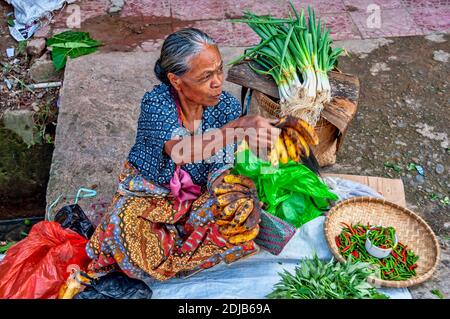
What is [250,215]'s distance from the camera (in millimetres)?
2479

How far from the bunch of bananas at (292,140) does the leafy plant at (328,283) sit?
→ 0.54 metres

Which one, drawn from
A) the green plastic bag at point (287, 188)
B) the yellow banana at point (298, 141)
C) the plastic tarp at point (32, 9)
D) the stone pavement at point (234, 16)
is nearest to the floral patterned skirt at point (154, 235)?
the green plastic bag at point (287, 188)

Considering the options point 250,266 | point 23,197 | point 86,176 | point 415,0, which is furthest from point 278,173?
point 415,0

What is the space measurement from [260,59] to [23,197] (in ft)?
7.48

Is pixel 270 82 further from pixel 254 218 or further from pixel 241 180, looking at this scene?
pixel 254 218

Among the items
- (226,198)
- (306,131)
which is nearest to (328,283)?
(226,198)

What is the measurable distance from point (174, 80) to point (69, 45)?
96.8 inches

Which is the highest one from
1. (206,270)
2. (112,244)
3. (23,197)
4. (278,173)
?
(278,173)

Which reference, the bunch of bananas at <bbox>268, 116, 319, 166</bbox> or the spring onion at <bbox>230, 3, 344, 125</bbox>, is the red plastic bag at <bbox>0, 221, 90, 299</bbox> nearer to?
the bunch of bananas at <bbox>268, 116, 319, 166</bbox>

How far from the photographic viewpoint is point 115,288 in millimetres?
2559

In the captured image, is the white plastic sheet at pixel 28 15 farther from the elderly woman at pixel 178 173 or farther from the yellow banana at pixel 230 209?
the yellow banana at pixel 230 209

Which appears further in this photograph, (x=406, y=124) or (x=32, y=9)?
(x=32, y=9)

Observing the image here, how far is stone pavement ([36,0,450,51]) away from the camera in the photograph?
15.4 feet

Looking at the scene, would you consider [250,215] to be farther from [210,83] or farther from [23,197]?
[23,197]
